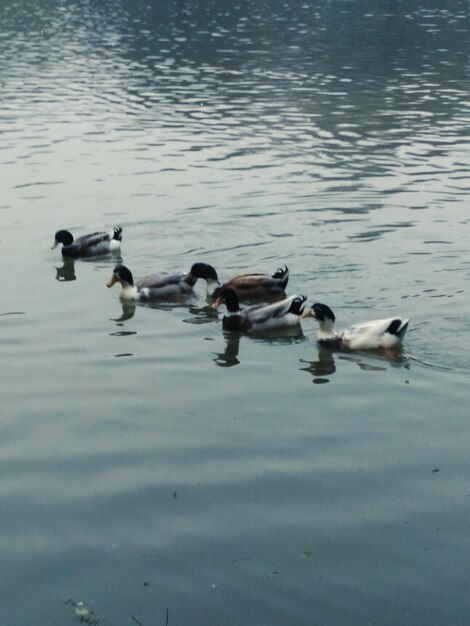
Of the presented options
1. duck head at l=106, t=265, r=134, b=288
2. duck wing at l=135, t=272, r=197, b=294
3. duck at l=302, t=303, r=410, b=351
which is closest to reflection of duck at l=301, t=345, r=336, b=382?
duck at l=302, t=303, r=410, b=351

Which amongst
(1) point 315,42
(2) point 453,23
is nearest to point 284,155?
(1) point 315,42

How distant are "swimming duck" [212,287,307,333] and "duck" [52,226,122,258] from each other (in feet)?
16.4

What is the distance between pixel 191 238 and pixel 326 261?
3390 mm

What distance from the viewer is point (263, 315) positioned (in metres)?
17.8

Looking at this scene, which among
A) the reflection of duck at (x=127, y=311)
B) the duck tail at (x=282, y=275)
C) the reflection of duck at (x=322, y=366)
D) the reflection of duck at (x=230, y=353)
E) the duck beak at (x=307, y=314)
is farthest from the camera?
the duck tail at (x=282, y=275)

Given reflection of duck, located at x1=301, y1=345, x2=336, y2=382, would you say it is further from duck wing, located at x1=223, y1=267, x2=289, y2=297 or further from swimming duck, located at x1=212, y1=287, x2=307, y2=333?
duck wing, located at x1=223, y1=267, x2=289, y2=297

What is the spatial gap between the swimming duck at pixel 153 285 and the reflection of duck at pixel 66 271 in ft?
6.92

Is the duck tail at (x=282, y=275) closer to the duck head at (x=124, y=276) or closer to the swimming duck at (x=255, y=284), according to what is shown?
the swimming duck at (x=255, y=284)

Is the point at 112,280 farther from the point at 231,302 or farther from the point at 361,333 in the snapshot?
the point at 361,333

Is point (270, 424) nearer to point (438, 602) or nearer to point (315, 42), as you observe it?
point (438, 602)

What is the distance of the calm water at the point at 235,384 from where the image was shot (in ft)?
32.7

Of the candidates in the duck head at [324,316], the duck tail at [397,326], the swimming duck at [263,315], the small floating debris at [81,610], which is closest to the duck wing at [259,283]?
the swimming duck at [263,315]

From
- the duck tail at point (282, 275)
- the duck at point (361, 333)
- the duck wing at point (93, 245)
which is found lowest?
the duck wing at point (93, 245)

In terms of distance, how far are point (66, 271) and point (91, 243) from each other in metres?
0.88
